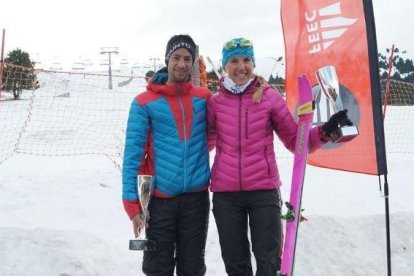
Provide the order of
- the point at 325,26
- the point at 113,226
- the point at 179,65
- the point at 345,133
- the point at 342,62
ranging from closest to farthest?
the point at 345,133, the point at 179,65, the point at 342,62, the point at 325,26, the point at 113,226

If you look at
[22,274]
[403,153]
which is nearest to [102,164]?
[22,274]

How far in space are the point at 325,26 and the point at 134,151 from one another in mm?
2698

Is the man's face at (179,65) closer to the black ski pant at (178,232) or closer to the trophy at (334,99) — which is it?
the black ski pant at (178,232)

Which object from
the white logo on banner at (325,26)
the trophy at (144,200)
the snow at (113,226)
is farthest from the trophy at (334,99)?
the snow at (113,226)

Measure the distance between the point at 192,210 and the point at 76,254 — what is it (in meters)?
1.65

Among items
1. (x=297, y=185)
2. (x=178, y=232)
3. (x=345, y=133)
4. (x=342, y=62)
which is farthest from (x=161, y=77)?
(x=342, y=62)

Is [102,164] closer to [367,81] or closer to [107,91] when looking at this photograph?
[367,81]

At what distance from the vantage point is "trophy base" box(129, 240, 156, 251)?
9.64 ft

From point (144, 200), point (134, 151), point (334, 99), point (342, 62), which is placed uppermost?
point (342, 62)

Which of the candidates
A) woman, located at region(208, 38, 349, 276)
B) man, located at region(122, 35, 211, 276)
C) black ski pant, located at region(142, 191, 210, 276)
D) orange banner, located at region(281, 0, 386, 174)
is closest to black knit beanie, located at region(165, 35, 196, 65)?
man, located at region(122, 35, 211, 276)

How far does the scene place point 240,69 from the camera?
10.1ft

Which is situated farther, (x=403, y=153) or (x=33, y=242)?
(x=403, y=153)

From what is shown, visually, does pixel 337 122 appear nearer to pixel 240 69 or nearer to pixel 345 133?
pixel 345 133

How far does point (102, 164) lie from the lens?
27.0ft
